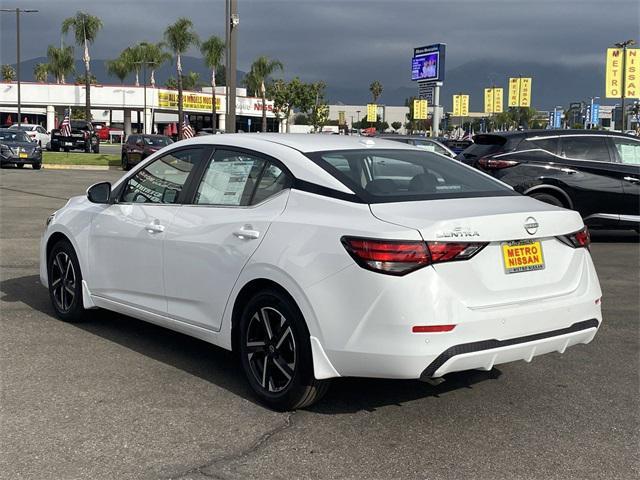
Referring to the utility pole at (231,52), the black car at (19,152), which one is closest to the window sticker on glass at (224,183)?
the utility pole at (231,52)

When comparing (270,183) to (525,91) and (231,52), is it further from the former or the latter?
(525,91)

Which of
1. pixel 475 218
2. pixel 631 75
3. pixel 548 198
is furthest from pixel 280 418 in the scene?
pixel 631 75

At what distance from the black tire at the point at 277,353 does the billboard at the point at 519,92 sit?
69082 mm

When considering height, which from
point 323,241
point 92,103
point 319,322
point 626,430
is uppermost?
point 92,103

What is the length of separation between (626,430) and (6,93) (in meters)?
72.1

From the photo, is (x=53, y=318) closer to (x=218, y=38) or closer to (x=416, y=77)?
(x=416, y=77)

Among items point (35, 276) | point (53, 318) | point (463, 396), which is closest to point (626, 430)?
point (463, 396)

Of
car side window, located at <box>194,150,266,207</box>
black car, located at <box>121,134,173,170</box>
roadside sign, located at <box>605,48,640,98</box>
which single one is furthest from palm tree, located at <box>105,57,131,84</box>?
car side window, located at <box>194,150,266,207</box>

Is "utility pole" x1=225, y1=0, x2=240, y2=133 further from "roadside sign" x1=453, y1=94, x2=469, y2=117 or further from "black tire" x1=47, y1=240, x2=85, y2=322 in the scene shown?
"roadside sign" x1=453, y1=94, x2=469, y2=117

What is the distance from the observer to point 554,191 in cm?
1158

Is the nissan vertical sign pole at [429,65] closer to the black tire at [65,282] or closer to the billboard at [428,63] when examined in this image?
the billboard at [428,63]

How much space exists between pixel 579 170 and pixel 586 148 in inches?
17.4

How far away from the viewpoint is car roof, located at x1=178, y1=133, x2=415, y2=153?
4.75m

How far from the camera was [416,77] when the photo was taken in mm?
58312
